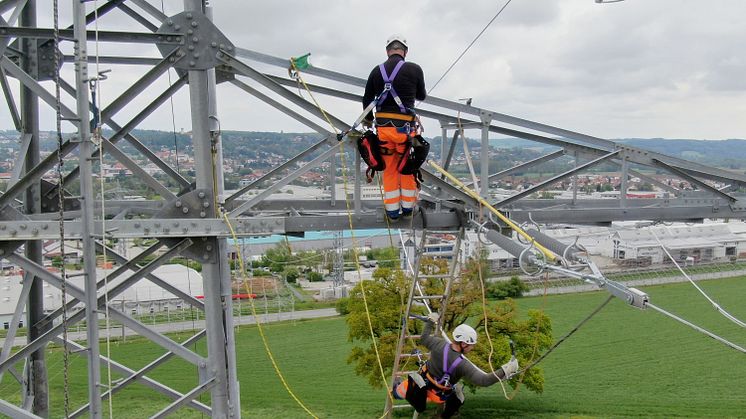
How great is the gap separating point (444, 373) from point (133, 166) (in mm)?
4010

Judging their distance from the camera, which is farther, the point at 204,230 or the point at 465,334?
the point at 465,334

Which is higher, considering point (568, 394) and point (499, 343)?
point (499, 343)

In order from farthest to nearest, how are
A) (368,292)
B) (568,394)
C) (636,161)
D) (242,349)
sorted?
(242,349)
(568,394)
(368,292)
(636,161)

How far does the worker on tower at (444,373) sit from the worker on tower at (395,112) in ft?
4.94

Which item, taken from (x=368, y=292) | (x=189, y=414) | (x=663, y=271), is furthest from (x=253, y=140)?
(x=663, y=271)

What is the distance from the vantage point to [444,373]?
870 centimetres

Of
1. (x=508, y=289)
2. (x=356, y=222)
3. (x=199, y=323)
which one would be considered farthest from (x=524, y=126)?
(x=508, y=289)

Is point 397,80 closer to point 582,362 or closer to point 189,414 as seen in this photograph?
point 189,414

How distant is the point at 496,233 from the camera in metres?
8.21

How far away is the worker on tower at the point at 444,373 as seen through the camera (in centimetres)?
849

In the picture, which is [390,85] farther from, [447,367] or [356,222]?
[447,367]

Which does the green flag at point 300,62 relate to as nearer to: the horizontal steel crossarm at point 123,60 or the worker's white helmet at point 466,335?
the horizontal steel crossarm at point 123,60

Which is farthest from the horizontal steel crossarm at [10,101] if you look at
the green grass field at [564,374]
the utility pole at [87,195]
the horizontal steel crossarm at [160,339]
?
the green grass field at [564,374]

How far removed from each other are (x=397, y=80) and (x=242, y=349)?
123 feet
